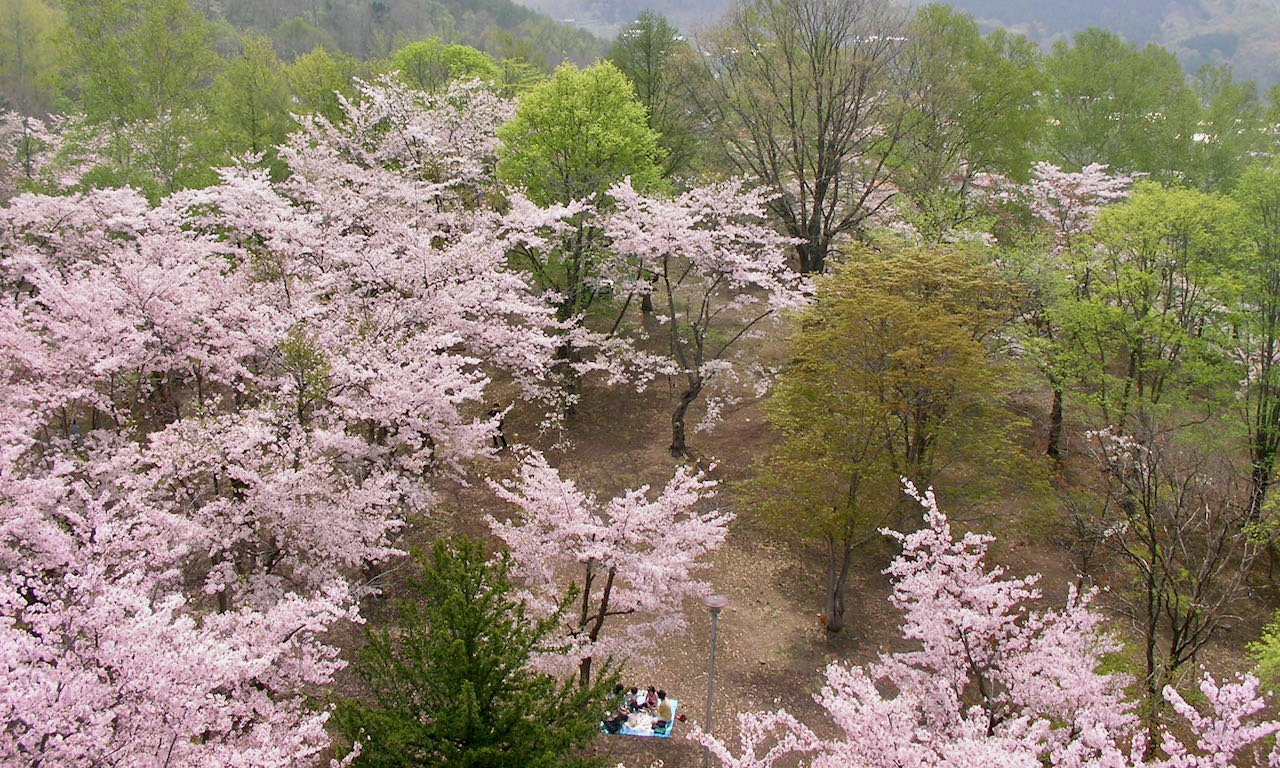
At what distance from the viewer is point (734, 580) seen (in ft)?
52.8

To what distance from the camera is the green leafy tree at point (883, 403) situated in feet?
44.3

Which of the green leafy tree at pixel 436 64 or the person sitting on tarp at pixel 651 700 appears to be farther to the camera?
the green leafy tree at pixel 436 64

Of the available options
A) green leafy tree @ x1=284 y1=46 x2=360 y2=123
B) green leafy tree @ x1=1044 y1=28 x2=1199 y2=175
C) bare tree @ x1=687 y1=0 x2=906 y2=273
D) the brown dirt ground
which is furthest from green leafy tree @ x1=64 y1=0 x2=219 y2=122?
green leafy tree @ x1=1044 y1=28 x2=1199 y2=175

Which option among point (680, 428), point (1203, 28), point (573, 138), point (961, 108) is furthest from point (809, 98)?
point (1203, 28)

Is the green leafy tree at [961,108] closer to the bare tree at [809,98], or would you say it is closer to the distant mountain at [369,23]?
the bare tree at [809,98]

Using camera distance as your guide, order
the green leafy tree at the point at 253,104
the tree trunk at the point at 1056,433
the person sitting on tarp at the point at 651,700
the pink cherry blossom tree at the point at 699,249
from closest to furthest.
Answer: the person sitting on tarp at the point at 651,700 → the pink cherry blossom tree at the point at 699,249 → the tree trunk at the point at 1056,433 → the green leafy tree at the point at 253,104

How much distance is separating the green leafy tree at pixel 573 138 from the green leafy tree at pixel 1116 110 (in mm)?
17684

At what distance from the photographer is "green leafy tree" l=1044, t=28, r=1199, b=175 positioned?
27812 millimetres

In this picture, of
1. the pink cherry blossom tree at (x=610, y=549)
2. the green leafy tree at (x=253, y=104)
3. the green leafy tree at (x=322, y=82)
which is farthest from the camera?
the green leafy tree at (x=322, y=82)

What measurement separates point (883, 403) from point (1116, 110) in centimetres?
2303

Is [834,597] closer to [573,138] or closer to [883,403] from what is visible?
[883,403]

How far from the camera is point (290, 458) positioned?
11.1 metres

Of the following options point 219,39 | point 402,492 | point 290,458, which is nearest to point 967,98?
point 402,492

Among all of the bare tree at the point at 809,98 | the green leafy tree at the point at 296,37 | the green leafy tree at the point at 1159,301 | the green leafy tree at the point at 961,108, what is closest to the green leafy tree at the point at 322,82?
the bare tree at the point at 809,98
